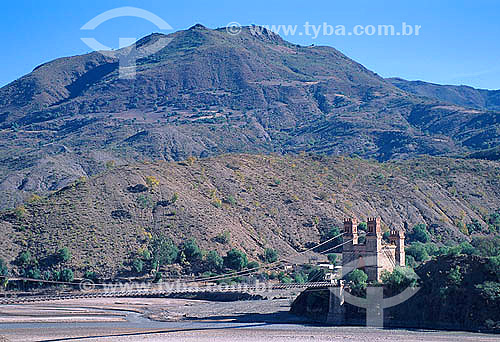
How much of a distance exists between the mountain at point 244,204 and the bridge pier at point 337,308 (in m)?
24.2

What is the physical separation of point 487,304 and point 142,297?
3187 cm

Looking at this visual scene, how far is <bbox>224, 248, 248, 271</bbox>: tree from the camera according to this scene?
6800cm

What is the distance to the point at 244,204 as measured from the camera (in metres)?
84.7

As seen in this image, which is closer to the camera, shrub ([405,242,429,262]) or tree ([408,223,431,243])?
shrub ([405,242,429,262])

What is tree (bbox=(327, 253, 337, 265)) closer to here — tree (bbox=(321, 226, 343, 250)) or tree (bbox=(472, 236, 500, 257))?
tree (bbox=(321, 226, 343, 250))

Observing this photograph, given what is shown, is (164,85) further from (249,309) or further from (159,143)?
(249,309)

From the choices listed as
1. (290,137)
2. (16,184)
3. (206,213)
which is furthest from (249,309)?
(290,137)

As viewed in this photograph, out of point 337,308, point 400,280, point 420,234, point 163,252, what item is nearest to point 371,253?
point 400,280

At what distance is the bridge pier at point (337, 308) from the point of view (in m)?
46.7

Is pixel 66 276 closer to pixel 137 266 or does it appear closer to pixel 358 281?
pixel 137 266

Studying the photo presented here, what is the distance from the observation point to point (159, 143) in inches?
5674

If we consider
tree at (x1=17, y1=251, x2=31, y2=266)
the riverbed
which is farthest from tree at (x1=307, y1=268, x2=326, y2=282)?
tree at (x1=17, y1=251, x2=31, y2=266)
